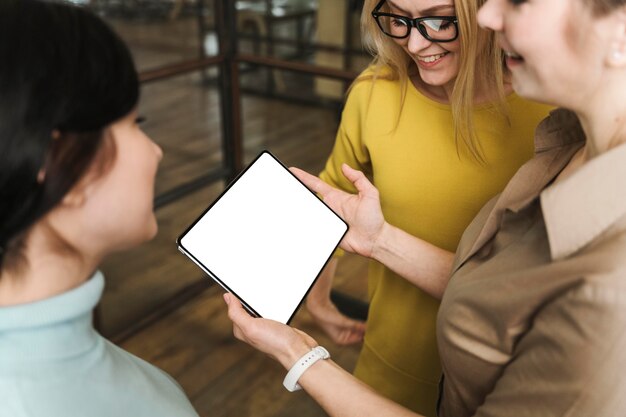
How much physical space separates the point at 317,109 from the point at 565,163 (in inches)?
158

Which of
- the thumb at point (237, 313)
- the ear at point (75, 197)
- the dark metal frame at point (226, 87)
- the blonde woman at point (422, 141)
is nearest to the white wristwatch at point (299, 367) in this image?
the thumb at point (237, 313)

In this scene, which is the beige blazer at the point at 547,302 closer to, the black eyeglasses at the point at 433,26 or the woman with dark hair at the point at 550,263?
the woman with dark hair at the point at 550,263

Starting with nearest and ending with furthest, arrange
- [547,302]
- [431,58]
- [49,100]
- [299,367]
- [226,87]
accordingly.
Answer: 1. [49,100]
2. [547,302]
3. [299,367]
4. [431,58]
5. [226,87]

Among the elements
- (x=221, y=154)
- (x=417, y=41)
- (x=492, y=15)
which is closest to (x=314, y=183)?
(x=417, y=41)

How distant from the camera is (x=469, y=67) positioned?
3.15 feet

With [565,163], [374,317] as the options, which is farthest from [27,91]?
[374,317]

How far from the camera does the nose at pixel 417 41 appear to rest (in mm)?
963

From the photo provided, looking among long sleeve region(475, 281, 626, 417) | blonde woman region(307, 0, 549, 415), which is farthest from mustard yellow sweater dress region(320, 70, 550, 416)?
long sleeve region(475, 281, 626, 417)

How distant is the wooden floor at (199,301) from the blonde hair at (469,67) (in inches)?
46.7

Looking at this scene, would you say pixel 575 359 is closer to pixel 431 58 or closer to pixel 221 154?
pixel 431 58

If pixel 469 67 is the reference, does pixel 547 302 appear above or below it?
below

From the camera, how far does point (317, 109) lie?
4.77 meters

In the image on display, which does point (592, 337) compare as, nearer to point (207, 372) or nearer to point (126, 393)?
point (126, 393)

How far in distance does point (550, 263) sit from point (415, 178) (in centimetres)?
43
